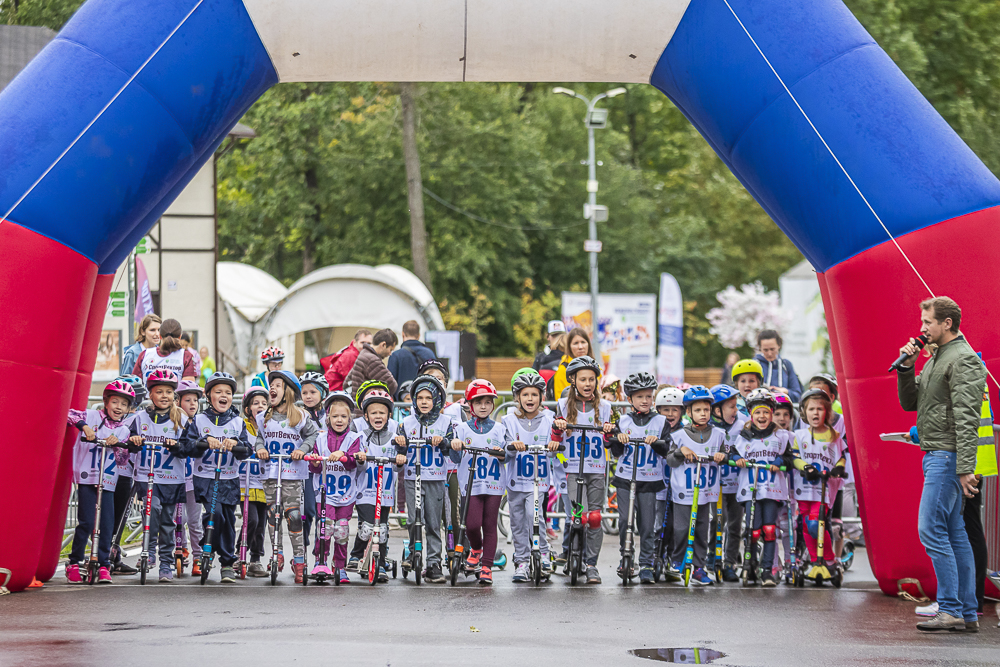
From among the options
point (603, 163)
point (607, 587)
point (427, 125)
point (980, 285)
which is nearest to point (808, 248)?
point (980, 285)

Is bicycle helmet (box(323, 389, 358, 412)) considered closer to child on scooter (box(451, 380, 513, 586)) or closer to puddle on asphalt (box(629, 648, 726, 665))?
child on scooter (box(451, 380, 513, 586))

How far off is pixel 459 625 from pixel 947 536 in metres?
3.12

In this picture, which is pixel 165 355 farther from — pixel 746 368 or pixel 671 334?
pixel 671 334

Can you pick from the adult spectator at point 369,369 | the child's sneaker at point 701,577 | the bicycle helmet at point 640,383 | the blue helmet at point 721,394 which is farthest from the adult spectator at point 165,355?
the child's sneaker at point 701,577

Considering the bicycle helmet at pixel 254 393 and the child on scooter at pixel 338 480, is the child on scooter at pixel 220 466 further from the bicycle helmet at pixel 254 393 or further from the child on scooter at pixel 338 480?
the child on scooter at pixel 338 480

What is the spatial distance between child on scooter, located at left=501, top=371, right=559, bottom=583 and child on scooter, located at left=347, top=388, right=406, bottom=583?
3.12 feet

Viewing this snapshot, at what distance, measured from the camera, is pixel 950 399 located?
7.54m

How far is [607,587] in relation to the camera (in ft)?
31.2

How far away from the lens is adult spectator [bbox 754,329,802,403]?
1187 centimetres

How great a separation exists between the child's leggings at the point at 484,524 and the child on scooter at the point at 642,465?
103cm

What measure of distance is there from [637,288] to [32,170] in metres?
35.3

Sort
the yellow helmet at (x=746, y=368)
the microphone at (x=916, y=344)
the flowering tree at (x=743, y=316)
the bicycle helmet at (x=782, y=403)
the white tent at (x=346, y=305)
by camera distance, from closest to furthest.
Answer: the microphone at (x=916, y=344) < the bicycle helmet at (x=782, y=403) < the yellow helmet at (x=746, y=368) < the white tent at (x=346, y=305) < the flowering tree at (x=743, y=316)

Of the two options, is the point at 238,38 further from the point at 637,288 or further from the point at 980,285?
the point at 637,288

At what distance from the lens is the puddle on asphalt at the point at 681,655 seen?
262 inches
